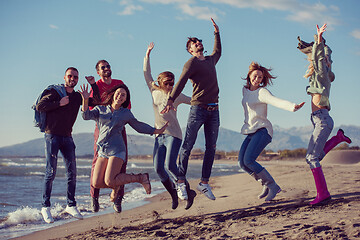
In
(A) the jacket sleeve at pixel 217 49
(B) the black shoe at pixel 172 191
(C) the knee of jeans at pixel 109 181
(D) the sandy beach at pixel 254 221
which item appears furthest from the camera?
(A) the jacket sleeve at pixel 217 49

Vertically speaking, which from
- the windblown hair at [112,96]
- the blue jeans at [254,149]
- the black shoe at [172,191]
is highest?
the windblown hair at [112,96]

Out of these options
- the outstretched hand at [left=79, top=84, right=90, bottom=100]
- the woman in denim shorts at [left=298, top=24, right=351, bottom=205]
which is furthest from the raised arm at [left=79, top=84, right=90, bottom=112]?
the woman in denim shorts at [left=298, top=24, right=351, bottom=205]

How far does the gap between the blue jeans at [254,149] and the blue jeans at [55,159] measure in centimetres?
286

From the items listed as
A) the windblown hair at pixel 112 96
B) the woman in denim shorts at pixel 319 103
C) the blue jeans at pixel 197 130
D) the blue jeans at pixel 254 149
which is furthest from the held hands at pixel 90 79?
the woman in denim shorts at pixel 319 103

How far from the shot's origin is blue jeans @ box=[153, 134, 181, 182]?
251 inches

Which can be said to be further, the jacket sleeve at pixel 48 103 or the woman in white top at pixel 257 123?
the woman in white top at pixel 257 123

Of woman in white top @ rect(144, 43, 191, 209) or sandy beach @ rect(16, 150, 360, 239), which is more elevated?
woman in white top @ rect(144, 43, 191, 209)

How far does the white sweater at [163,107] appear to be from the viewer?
6453 millimetres

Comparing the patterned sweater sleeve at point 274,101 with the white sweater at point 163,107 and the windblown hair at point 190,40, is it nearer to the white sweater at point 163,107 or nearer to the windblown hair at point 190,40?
the white sweater at point 163,107

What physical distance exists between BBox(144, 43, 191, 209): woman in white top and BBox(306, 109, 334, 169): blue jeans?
7.18ft

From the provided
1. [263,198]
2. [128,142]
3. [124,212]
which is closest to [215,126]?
[128,142]

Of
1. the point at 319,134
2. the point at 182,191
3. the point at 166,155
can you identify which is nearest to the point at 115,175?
the point at 166,155

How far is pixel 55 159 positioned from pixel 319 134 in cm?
439

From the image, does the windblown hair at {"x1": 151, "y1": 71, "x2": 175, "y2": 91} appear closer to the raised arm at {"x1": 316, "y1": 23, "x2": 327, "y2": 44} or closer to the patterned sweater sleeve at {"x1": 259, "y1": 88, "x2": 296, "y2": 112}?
the patterned sweater sleeve at {"x1": 259, "y1": 88, "x2": 296, "y2": 112}
